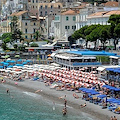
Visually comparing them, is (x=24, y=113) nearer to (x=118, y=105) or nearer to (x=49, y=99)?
(x=49, y=99)

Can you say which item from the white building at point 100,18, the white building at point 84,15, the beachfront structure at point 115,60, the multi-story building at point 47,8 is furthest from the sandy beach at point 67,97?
the multi-story building at point 47,8

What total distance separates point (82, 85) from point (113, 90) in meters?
7.30

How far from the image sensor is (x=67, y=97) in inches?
2181

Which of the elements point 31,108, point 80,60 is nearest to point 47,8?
point 80,60

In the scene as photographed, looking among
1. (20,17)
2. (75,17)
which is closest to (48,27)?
(20,17)

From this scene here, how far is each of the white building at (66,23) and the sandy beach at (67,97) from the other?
46221 mm

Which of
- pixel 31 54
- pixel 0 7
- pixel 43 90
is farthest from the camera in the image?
pixel 0 7

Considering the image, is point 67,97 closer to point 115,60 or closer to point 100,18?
point 115,60

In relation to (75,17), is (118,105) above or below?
below

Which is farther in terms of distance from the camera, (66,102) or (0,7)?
(0,7)

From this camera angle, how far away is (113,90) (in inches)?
2092

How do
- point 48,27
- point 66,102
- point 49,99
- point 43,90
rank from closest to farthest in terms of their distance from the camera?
point 66,102 < point 49,99 < point 43,90 < point 48,27

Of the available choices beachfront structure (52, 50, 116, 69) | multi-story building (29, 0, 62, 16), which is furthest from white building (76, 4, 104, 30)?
multi-story building (29, 0, 62, 16)

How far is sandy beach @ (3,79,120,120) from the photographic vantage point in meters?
46.4
